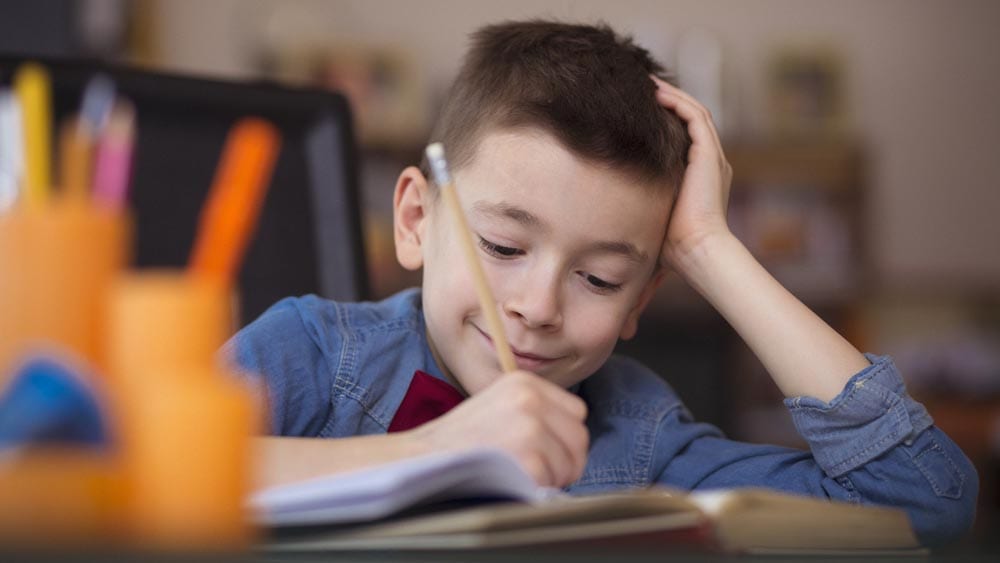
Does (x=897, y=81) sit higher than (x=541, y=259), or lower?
lower

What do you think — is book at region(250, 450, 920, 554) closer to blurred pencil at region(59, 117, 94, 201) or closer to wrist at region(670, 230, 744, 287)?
blurred pencil at region(59, 117, 94, 201)

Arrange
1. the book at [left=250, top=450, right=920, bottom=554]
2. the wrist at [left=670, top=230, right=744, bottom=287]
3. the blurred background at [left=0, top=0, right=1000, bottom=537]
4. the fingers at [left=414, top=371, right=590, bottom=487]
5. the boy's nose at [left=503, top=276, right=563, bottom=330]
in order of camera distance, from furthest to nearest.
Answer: the blurred background at [left=0, top=0, right=1000, bottom=537] < the wrist at [left=670, top=230, right=744, bottom=287] < the boy's nose at [left=503, top=276, right=563, bottom=330] < the fingers at [left=414, top=371, right=590, bottom=487] < the book at [left=250, top=450, right=920, bottom=554]

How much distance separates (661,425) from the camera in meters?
1.11

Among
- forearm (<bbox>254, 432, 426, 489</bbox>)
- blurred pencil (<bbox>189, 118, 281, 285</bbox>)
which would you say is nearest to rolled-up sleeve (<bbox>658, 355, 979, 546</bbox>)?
forearm (<bbox>254, 432, 426, 489</bbox>)

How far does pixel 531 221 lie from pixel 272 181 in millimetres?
371

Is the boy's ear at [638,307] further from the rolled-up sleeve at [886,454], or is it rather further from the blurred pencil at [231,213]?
the blurred pencil at [231,213]

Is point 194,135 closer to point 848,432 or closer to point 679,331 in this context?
point 848,432

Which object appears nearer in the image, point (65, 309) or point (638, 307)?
point (65, 309)

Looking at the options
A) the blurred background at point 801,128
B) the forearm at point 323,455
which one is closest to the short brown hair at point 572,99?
the forearm at point 323,455

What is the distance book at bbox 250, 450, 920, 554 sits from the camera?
1.52 ft

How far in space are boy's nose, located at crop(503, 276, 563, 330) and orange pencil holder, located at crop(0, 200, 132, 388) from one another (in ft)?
1.89

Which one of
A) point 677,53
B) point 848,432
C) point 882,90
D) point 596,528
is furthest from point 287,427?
point 882,90

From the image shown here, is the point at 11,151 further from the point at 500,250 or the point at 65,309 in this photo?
the point at 500,250

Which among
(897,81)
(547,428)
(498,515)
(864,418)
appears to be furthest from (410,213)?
(897,81)
